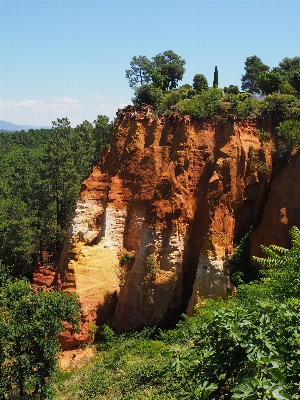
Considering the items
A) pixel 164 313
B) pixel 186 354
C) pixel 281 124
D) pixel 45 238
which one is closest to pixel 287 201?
pixel 281 124

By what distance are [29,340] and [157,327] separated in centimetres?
753

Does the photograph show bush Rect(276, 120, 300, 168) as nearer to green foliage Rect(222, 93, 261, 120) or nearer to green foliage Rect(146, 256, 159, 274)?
green foliage Rect(222, 93, 261, 120)

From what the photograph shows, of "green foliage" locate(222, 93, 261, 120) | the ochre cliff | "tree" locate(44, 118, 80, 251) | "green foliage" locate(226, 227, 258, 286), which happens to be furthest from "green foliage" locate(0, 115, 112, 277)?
"green foliage" locate(226, 227, 258, 286)

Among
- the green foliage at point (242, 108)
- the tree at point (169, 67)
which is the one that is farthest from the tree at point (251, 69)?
the green foliage at point (242, 108)

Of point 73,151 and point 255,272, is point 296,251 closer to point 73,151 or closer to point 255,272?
point 255,272

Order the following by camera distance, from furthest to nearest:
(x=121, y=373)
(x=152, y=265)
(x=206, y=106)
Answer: (x=206, y=106), (x=152, y=265), (x=121, y=373)

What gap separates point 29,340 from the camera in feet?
55.3

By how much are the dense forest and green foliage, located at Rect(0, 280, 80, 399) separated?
0.04 metres

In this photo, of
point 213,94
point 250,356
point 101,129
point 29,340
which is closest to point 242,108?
point 213,94

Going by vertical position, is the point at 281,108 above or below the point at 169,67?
below

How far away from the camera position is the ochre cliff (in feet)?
70.7

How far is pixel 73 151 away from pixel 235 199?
21071 millimetres

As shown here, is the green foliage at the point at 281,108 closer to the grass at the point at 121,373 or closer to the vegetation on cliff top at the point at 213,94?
the vegetation on cliff top at the point at 213,94

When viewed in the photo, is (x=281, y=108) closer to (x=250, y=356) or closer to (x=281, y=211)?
(x=281, y=211)
